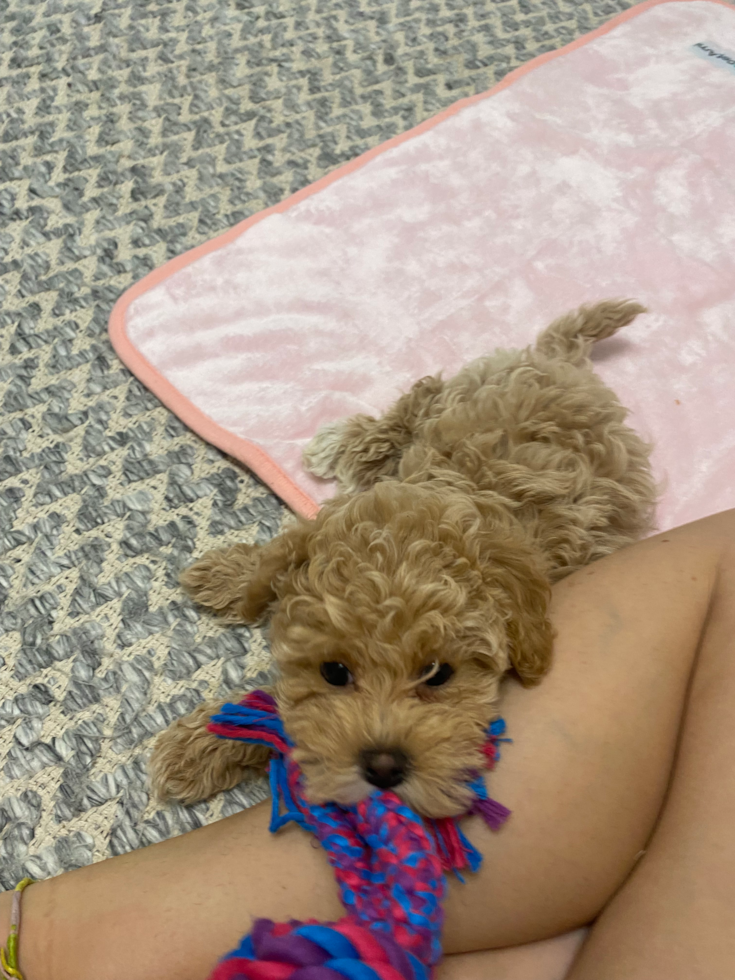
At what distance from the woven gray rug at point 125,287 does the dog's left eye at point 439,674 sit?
55cm

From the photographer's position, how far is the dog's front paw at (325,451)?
1.75 metres

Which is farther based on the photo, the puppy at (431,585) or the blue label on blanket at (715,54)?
the blue label on blanket at (715,54)

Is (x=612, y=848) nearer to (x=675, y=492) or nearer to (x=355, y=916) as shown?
(x=355, y=916)

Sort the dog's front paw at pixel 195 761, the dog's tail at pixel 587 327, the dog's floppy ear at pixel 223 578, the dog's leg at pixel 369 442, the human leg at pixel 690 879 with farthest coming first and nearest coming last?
the dog's tail at pixel 587 327 → the dog's leg at pixel 369 442 → the dog's floppy ear at pixel 223 578 → the dog's front paw at pixel 195 761 → the human leg at pixel 690 879

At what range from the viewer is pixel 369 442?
5.69ft

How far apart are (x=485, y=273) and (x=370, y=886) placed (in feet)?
5.20

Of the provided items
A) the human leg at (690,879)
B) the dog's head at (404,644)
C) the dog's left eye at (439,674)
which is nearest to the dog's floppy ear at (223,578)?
the dog's head at (404,644)

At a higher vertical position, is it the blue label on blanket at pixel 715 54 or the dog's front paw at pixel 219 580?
the blue label on blanket at pixel 715 54

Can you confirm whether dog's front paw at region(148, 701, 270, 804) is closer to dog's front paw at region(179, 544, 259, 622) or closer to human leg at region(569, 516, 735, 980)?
dog's front paw at region(179, 544, 259, 622)

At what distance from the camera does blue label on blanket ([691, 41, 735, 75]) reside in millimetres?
2484

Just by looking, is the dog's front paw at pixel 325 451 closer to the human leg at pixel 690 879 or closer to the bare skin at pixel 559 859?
the bare skin at pixel 559 859

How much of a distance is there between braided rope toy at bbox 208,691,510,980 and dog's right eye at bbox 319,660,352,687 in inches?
5.7

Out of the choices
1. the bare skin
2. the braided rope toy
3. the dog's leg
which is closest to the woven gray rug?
the dog's leg

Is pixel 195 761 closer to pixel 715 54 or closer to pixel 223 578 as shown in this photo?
pixel 223 578
